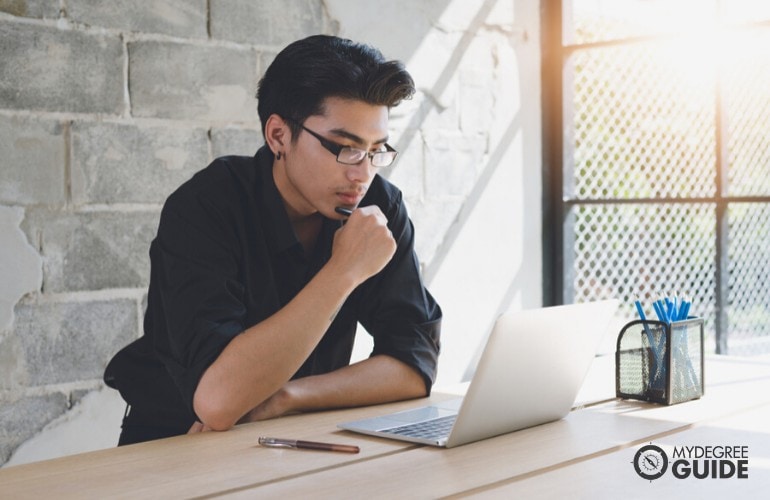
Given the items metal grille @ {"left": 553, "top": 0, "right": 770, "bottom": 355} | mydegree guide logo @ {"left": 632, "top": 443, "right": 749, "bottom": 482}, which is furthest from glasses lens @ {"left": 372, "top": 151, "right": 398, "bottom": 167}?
metal grille @ {"left": 553, "top": 0, "right": 770, "bottom": 355}

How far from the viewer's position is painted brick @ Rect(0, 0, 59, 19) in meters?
2.29

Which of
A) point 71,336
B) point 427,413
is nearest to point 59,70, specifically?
point 71,336

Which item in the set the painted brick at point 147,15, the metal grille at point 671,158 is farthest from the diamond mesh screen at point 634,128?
the painted brick at point 147,15

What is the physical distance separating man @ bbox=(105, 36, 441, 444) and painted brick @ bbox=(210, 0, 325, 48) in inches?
27.1

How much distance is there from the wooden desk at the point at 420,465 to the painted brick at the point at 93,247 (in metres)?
1.03

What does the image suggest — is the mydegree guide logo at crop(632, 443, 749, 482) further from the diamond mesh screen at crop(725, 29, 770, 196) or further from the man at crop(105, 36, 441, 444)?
the diamond mesh screen at crop(725, 29, 770, 196)

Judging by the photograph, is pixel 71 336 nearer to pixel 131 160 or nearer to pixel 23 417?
pixel 23 417

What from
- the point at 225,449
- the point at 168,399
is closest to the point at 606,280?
the point at 168,399

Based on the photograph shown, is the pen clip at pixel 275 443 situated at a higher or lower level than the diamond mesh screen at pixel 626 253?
lower

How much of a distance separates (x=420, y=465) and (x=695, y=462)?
35 cm

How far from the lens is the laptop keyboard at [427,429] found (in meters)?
1.44

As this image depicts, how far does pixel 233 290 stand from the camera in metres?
1.84

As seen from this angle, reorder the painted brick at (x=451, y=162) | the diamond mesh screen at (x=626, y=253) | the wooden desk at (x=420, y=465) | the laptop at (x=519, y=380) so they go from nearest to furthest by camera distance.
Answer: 1. the wooden desk at (x=420, y=465)
2. the laptop at (x=519, y=380)
3. the painted brick at (x=451, y=162)
4. the diamond mesh screen at (x=626, y=253)

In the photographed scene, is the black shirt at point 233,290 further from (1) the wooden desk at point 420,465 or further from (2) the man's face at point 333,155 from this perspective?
(1) the wooden desk at point 420,465
